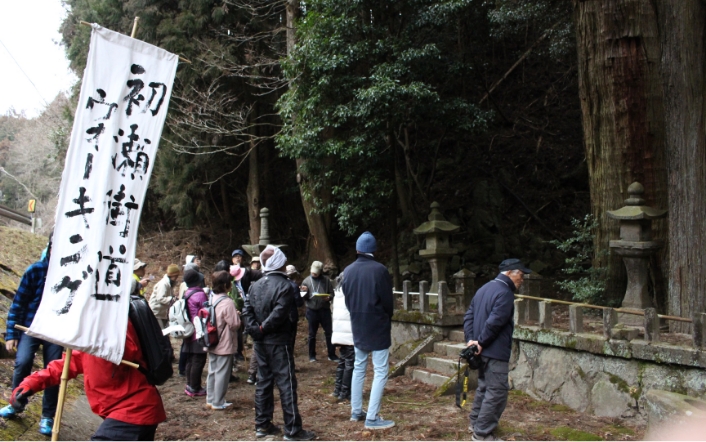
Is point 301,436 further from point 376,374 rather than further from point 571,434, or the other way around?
point 571,434

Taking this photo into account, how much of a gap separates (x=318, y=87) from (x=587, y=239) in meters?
5.74

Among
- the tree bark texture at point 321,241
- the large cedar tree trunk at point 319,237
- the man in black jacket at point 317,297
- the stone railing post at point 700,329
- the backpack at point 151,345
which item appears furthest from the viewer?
the tree bark texture at point 321,241

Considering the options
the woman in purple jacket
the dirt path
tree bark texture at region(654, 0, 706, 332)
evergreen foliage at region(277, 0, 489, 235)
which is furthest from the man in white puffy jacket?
evergreen foliage at region(277, 0, 489, 235)

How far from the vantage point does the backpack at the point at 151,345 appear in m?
3.59

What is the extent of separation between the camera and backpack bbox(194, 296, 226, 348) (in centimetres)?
682

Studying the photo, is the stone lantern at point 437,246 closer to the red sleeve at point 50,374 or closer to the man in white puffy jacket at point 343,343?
the man in white puffy jacket at point 343,343

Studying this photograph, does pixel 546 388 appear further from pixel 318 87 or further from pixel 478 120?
pixel 318 87

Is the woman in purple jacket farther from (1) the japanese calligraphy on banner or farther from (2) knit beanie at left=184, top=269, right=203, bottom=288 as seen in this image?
(1) the japanese calligraphy on banner

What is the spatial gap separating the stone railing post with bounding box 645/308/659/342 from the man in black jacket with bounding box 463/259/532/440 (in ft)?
6.27

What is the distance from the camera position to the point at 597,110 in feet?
30.8

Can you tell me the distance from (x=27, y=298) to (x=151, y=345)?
1.90 m

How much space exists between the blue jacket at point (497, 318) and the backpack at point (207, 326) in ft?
10.1

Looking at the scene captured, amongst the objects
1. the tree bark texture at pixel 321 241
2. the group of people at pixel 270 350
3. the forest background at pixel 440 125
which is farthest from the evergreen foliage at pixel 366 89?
the group of people at pixel 270 350

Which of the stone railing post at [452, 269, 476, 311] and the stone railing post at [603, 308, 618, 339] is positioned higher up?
the stone railing post at [452, 269, 476, 311]
